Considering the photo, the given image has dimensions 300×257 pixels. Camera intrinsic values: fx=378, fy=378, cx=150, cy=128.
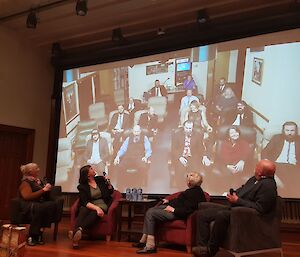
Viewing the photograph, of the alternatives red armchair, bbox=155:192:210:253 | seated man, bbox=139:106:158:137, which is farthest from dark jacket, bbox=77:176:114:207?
seated man, bbox=139:106:158:137

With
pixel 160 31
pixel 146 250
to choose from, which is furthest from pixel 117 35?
pixel 146 250

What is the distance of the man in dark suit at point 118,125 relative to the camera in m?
6.22

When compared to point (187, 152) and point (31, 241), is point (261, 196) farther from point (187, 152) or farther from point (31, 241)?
point (31, 241)

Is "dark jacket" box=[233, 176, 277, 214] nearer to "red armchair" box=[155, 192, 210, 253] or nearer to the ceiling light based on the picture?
"red armchair" box=[155, 192, 210, 253]

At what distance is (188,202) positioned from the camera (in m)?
4.29

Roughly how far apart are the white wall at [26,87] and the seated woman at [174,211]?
Result: 3.69m

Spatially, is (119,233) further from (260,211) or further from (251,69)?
(251,69)

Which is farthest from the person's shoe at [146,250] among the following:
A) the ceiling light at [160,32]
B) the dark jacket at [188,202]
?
the ceiling light at [160,32]

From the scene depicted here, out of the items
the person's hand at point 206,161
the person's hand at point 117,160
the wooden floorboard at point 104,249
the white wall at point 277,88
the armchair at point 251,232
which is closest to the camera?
the armchair at point 251,232

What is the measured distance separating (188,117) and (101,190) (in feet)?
5.55

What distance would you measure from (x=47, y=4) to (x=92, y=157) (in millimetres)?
2576

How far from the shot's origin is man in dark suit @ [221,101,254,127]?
505cm

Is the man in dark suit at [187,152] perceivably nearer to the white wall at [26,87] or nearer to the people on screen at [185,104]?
the people on screen at [185,104]

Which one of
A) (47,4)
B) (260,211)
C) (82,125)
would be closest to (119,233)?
(260,211)
